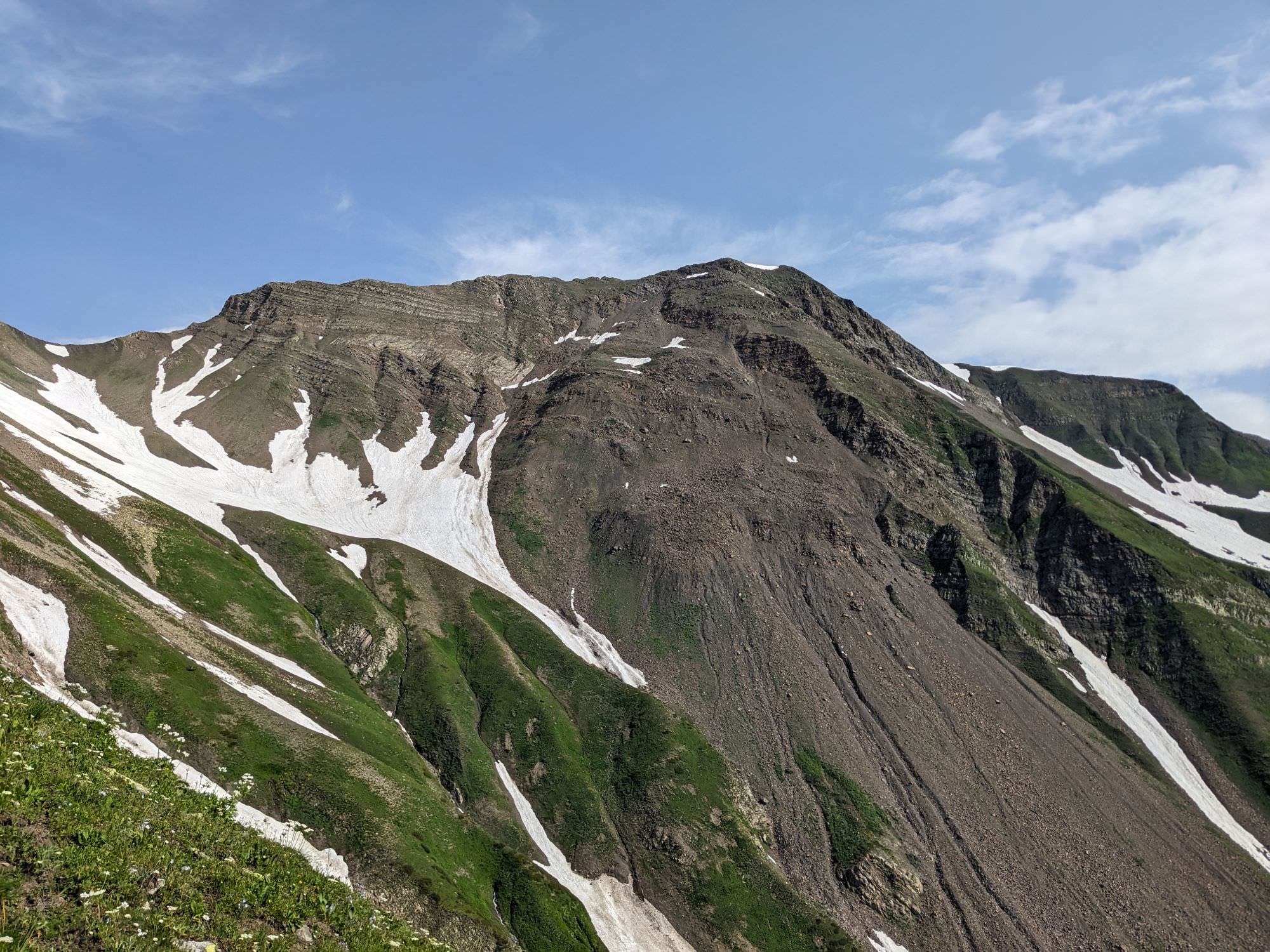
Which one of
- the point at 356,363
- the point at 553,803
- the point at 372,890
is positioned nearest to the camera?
the point at 372,890

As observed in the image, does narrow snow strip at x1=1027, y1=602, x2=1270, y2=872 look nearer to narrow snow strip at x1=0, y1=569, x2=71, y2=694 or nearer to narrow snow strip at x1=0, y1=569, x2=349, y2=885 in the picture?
narrow snow strip at x1=0, y1=569, x2=349, y2=885

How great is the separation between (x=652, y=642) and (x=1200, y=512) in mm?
158106

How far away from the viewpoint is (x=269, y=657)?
7344cm

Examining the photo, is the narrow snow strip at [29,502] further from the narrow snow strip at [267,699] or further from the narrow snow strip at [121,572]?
the narrow snow strip at [267,699]

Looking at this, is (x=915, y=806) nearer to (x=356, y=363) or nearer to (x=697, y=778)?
(x=697, y=778)

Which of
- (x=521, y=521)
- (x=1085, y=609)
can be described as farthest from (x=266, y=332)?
(x=1085, y=609)

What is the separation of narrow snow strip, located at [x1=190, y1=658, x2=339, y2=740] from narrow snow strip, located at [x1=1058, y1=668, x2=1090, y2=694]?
339ft

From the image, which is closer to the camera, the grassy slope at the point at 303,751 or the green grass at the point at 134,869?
the green grass at the point at 134,869

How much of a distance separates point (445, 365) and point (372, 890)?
Answer: 14439cm

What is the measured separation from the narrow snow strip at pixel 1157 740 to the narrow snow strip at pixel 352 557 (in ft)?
360

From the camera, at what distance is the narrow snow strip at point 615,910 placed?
63875 millimetres

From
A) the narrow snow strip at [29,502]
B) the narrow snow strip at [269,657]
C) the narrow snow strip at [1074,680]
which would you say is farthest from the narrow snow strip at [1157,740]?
the narrow snow strip at [29,502]

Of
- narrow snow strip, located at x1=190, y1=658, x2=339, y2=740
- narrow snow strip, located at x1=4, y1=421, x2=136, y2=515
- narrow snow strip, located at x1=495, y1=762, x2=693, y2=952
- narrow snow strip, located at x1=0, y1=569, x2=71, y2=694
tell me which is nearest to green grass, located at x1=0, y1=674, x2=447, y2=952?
→ narrow snow strip, located at x1=0, y1=569, x2=71, y2=694

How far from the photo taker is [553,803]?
75.6m
